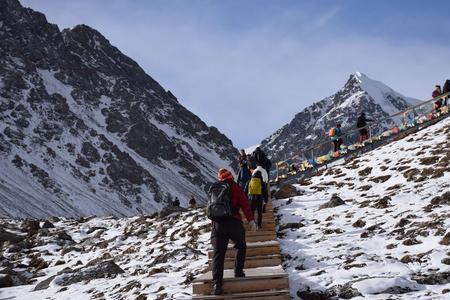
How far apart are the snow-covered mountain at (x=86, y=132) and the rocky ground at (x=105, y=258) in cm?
5104

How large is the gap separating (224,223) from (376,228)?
15.0 ft

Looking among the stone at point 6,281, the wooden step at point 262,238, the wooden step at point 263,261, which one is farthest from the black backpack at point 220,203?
the stone at point 6,281

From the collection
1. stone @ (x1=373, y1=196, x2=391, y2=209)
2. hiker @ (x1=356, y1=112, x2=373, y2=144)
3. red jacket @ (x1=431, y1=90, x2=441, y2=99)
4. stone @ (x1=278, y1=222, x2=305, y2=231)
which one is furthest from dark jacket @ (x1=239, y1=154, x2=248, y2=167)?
red jacket @ (x1=431, y1=90, x2=441, y2=99)

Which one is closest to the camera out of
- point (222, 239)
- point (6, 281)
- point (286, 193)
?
point (222, 239)

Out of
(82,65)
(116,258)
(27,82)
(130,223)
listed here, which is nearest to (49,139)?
(27,82)

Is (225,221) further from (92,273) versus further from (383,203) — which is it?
(92,273)

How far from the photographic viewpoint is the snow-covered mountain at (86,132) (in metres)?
96.2

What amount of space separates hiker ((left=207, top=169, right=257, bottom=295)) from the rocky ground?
1.36 metres

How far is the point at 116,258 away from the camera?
16750 mm

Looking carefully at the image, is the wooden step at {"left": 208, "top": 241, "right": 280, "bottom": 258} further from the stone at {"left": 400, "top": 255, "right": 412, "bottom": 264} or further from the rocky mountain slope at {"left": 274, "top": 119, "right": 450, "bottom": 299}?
the stone at {"left": 400, "top": 255, "right": 412, "bottom": 264}

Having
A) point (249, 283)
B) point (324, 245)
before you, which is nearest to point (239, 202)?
point (249, 283)

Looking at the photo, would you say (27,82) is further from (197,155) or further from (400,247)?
(400,247)

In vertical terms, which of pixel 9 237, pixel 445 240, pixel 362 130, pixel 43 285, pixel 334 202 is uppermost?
pixel 362 130

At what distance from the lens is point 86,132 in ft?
424
